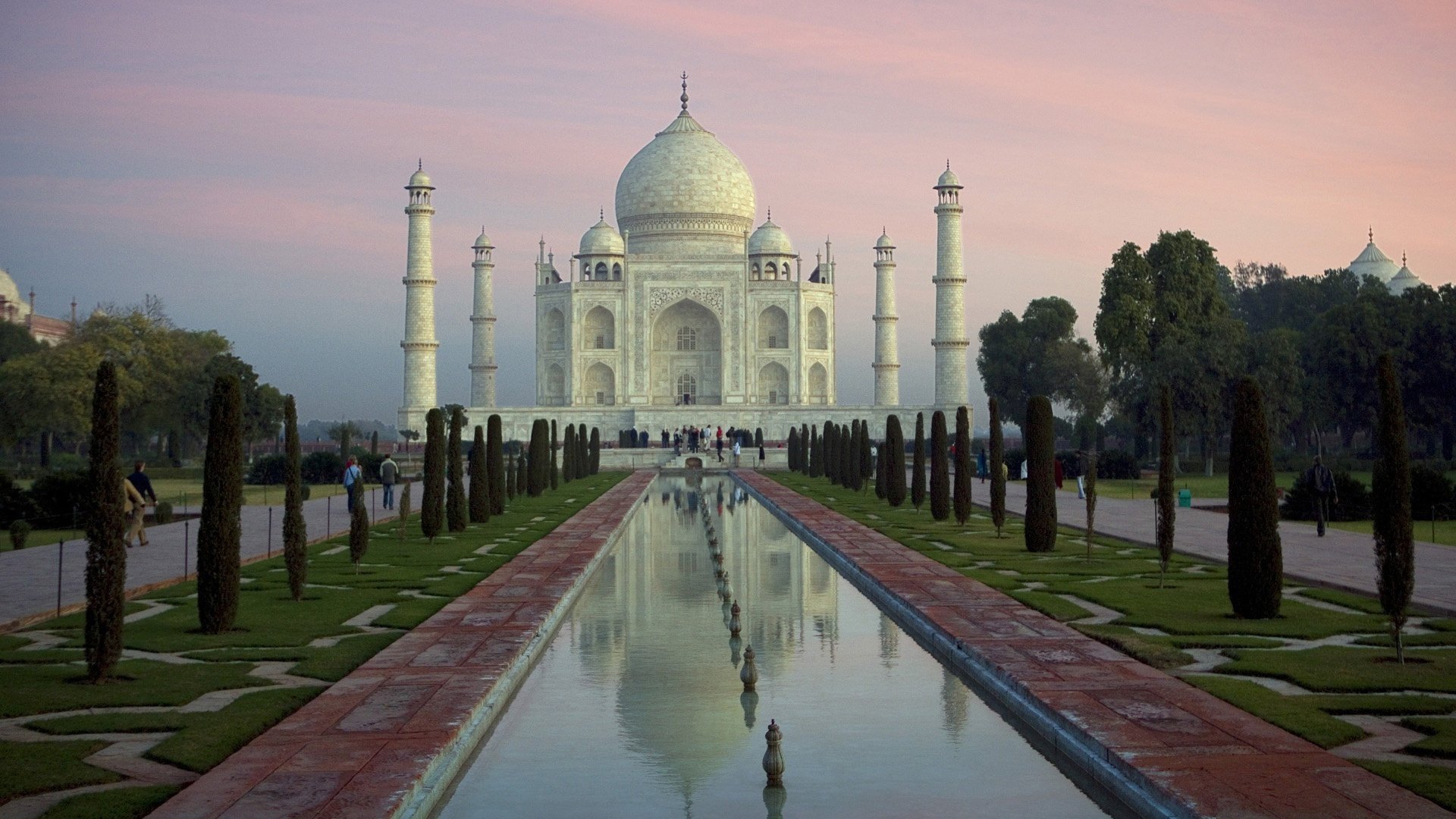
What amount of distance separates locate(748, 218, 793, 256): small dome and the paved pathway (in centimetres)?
3352

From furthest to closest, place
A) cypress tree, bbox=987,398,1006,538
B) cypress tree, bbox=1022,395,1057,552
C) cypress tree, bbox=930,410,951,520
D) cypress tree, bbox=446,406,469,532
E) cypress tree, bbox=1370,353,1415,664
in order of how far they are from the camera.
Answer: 1. cypress tree, bbox=930,410,951,520
2. cypress tree, bbox=446,406,469,532
3. cypress tree, bbox=987,398,1006,538
4. cypress tree, bbox=1022,395,1057,552
5. cypress tree, bbox=1370,353,1415,664

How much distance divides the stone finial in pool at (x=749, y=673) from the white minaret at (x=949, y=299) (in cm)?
3812

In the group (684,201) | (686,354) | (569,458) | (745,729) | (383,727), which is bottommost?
(745,729)

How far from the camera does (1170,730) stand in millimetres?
5852

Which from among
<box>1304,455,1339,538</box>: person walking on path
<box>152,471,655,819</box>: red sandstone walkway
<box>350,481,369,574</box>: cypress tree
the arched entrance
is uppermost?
the arched entrance

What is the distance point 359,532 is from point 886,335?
3906 centimetres

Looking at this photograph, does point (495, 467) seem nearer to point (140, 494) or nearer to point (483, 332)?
point (140, 494)

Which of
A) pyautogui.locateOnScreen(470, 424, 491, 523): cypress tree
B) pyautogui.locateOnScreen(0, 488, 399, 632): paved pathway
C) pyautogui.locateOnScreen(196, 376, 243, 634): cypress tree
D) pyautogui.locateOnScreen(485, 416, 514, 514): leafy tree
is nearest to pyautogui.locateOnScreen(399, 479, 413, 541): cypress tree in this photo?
pyautogui.locateOnScreen(0, 488, 399, 632): paved pathway

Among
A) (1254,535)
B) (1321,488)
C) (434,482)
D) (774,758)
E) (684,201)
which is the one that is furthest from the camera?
(684,201)

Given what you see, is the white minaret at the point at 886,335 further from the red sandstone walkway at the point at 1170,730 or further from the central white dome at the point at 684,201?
the red sandstone walkway at the point at 1170,730

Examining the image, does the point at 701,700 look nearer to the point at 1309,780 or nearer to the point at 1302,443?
the point at 1309,780

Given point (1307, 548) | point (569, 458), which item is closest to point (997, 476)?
point (1307, 548)

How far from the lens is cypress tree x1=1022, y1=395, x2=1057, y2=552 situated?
13.7m

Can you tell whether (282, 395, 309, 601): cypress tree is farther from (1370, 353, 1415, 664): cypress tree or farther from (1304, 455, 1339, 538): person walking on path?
(1304, 455, 1339, 538): person walking on path
